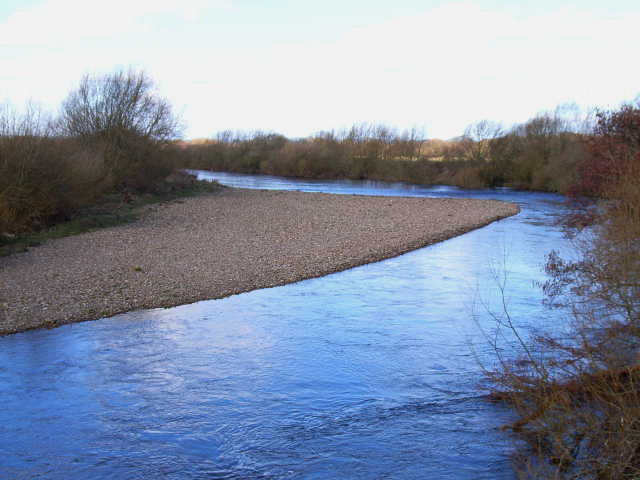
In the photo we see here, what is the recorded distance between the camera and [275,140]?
7538 cm

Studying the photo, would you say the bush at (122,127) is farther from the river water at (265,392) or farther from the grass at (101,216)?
the river water at (265,392)

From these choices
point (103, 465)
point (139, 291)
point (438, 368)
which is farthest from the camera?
Answer: point (139, 291)

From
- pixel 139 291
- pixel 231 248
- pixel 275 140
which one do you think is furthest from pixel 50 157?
pixel 275 140

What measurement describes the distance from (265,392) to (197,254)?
28.8ft

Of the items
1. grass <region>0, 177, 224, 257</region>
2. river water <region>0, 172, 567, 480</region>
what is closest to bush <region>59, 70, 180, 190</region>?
grass <region>0, 177, 224, 257</region>

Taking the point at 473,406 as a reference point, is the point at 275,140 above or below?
above

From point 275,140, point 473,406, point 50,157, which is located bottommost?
point 473,406

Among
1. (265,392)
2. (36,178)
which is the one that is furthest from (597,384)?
(36,178)

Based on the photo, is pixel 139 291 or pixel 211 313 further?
pixel 139 291

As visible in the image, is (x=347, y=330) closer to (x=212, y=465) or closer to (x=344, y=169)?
(x=212, y=465)

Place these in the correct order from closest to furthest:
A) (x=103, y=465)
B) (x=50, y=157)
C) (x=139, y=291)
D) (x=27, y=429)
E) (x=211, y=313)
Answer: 1. (x=103, y=465)
2. (x=27, y=429)
3. (x=211, y=313)
4. (x=139, y=291)
5. (x=50, y=157)

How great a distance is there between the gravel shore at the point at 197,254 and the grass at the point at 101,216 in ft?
2.10

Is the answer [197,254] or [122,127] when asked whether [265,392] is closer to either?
[197,254]

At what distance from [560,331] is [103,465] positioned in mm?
6951
